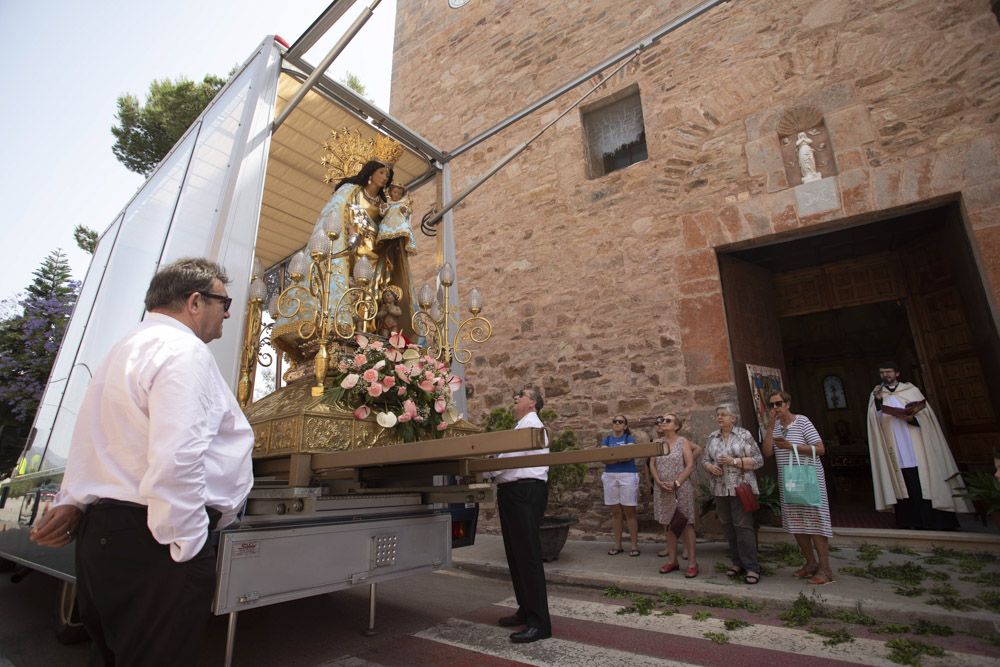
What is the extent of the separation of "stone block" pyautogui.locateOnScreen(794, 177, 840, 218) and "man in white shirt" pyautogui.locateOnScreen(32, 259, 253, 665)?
702 centimetres

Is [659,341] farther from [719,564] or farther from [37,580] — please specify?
[37,580]

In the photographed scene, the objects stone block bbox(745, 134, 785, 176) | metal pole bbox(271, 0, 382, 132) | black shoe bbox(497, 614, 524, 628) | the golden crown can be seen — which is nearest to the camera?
metal pole bbox(271, 0, 382, 132)

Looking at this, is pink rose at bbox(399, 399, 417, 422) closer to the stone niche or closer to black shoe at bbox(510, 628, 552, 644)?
black shoe at bbox(510, 628, 552, 644)

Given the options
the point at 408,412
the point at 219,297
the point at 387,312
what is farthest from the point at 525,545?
the point at 219,297

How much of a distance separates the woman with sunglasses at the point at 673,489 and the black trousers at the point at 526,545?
2061mm

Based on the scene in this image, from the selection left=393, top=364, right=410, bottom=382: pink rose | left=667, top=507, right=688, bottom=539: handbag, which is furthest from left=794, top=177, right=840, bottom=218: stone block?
left=393, top=364, right=410, bottom=382: pink rose

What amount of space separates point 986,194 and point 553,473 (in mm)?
5746

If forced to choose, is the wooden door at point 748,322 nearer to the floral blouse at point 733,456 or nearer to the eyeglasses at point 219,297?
the floral blouse at point 733,456

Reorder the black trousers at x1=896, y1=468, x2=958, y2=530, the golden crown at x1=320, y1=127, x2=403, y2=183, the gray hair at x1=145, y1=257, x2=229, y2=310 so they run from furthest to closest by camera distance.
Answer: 1. the black trousers at x1=896, y1=468, x2=958, y2=530
2. the golden crown at x1=320, y1=127, x2=403, y2=183
3. the gray hair at x1=145, y1=257, x2=229, y2=310

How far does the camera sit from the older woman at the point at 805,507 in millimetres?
4250

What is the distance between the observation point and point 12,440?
25.5 feet

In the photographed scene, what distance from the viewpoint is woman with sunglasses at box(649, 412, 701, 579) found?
16.0ft

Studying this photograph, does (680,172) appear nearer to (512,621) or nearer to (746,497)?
(746,497)

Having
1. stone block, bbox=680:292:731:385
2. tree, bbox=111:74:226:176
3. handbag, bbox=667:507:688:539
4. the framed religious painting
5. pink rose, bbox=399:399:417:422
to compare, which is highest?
tree, bbox=111:74:226:176
